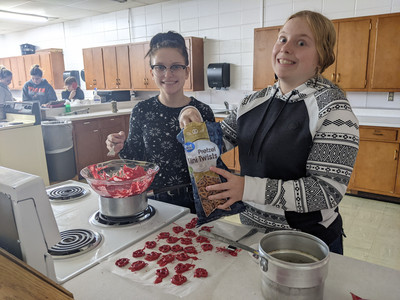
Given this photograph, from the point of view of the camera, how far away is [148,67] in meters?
5.42

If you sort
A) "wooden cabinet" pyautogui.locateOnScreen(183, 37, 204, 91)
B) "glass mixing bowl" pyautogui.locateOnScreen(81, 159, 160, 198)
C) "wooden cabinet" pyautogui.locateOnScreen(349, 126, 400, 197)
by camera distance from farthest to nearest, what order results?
1. "wooden cabinet" pyautogui.locateOnScreen(183, 37, 204, 91)
2. "wooden cabinet" pyautogui.locateOnScreen(349, 126, 400, 197)
3. "glass mixing bowl" pyautogui.locateOnScreen(81, 159, 160, 198)

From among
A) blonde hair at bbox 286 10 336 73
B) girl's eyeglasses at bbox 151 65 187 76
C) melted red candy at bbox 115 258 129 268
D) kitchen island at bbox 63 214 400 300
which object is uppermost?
blonde hair at bbox 286 10 336 73

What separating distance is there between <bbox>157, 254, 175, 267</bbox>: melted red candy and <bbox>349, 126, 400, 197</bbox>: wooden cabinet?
123 inches

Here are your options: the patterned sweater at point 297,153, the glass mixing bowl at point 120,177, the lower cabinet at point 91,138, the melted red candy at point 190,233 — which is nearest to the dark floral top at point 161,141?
the glass mixing bowl at point 120,177

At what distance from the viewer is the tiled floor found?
7.99 feet

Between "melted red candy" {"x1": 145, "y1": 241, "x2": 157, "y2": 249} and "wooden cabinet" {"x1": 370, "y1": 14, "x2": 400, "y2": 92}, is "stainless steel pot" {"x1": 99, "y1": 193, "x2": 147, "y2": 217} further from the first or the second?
"wooden cabinet" {"x1": 370, "y1": 14, "x2": 400, "y2": 92}

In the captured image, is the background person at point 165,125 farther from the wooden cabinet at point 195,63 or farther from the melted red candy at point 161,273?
the wooden cabinet at point 195,63

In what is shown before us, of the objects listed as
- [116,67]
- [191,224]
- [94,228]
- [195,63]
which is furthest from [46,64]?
[191,224]

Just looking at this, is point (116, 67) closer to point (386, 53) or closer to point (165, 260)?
point (386, 53)

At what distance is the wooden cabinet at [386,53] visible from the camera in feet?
11.1

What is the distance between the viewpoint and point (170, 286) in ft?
2.75

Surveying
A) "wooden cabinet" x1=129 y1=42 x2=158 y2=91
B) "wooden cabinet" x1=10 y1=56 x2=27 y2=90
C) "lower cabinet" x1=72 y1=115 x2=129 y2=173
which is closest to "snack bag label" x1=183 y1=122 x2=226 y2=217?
"lower cabinet" x1=72 y1=115 x2=129 y2=173

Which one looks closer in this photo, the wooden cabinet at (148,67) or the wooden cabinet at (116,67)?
the wooden cabinet at (148,67)

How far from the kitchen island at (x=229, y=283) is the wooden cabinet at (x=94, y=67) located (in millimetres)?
5837
